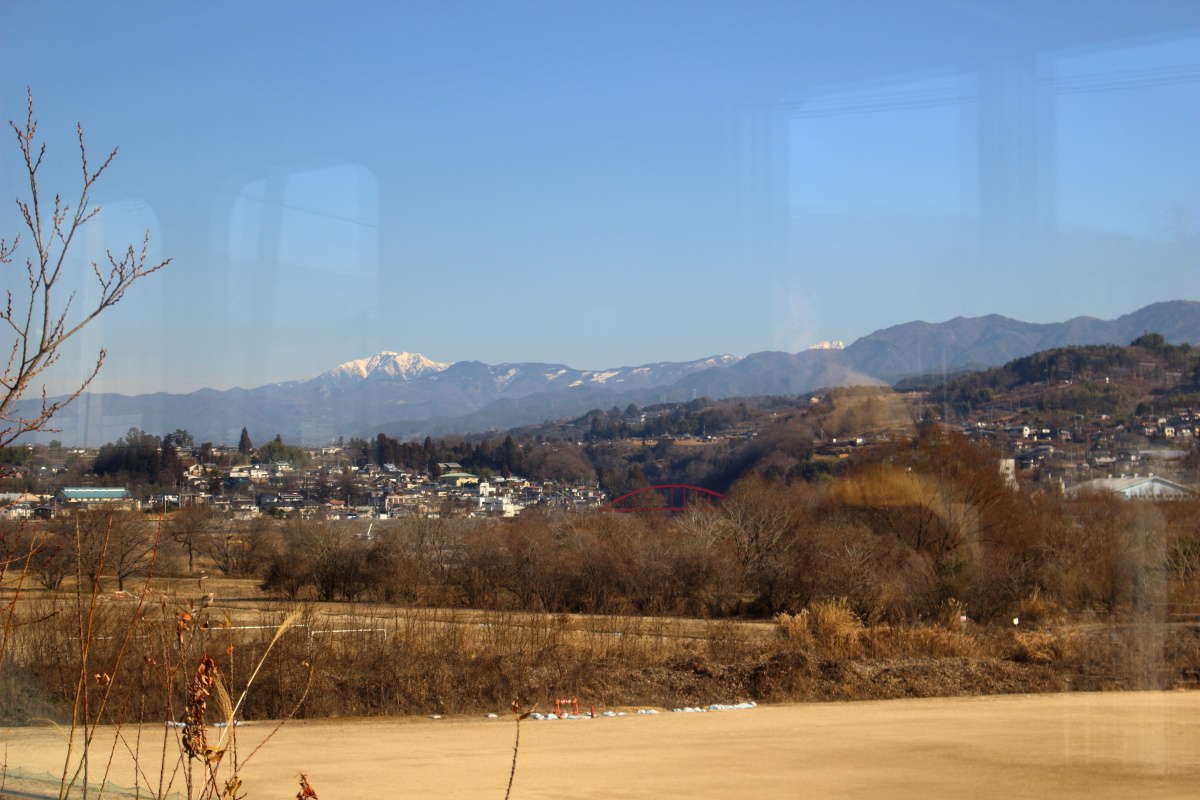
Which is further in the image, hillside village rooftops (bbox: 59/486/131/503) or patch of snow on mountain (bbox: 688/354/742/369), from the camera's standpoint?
patch of snow on mountain (bbox: 688/354/742/369)

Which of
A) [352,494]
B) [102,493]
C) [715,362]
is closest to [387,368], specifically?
[352,494]

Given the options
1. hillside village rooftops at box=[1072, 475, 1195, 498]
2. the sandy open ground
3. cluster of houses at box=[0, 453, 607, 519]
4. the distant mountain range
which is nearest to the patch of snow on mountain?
the distant mountain range

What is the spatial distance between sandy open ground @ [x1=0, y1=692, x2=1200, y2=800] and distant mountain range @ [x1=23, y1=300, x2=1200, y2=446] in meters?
4.70

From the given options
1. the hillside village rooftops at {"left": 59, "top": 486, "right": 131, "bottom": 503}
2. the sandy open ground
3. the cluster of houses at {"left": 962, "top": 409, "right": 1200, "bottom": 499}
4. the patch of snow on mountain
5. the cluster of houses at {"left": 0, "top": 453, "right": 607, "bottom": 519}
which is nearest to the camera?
the sandy open ground

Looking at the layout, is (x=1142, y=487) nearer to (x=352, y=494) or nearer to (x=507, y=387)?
(x=352, y=494)

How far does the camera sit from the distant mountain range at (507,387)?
35.8 metres

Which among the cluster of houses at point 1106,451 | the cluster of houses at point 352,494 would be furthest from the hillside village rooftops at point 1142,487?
the cluster of houses at point 352,494

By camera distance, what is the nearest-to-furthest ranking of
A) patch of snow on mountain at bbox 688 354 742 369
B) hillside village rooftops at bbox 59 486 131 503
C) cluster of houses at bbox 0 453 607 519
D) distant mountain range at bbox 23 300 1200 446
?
hillside village rooftops at bbox 59 486 131 503, distant mountain range at bbox 23 300 1200 446, cluster of houses at bbox 0 453 607 519, patch of snow on mountain at bbox 688 354 742 369

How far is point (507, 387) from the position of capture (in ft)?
429

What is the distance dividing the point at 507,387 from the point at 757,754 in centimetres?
11862

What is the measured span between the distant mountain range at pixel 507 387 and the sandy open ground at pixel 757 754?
470 cm

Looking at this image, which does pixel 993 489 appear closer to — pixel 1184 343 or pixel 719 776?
pixel 719 776

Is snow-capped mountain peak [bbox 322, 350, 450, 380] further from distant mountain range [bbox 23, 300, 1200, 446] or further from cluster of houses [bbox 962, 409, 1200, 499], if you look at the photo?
cluster of houses [bbox 962, 409, 1200, 499]

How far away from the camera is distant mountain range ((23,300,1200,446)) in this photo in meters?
35.8
